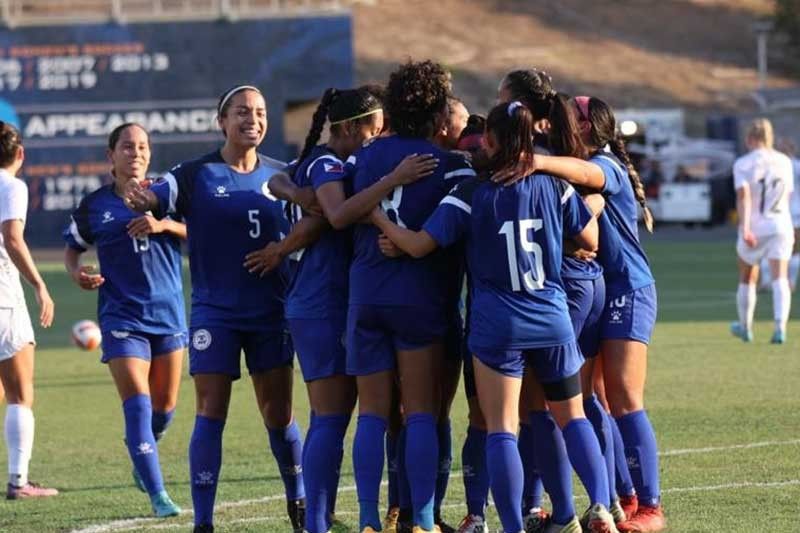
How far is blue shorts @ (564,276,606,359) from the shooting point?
7.36m

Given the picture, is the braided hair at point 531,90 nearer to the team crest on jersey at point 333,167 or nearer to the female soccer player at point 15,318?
the team crest on jersey at point 333,167

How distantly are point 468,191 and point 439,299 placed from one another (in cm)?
56

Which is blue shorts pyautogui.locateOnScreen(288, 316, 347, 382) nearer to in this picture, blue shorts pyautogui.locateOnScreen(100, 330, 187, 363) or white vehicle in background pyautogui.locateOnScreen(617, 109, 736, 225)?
blue shorts pyautogui.locateOnScreen(100, 330, 187, 363)

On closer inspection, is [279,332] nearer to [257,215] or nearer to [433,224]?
[257,215]

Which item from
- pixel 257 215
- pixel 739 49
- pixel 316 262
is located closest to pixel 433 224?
pixel 316 262

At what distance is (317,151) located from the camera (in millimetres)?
7391

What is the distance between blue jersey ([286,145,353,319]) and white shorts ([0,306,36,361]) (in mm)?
2519

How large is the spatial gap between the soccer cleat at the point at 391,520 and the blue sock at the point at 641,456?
1119 millimetres

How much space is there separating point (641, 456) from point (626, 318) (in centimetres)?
65

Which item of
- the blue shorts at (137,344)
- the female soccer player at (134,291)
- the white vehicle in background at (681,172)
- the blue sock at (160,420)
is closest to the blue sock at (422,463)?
the female soccer player at (134,291)

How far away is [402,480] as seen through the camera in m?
7.34

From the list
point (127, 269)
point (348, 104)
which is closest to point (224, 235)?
point (348, 104)

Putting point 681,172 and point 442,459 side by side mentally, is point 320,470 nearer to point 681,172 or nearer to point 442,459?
point 442,459

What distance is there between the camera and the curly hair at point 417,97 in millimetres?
7031
